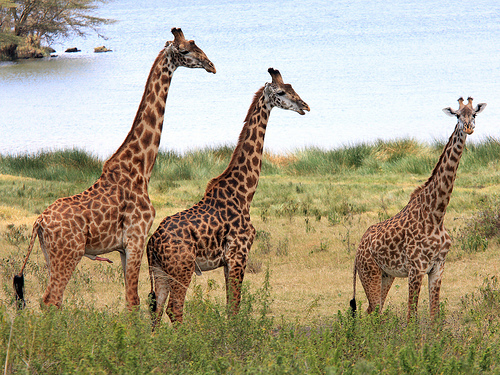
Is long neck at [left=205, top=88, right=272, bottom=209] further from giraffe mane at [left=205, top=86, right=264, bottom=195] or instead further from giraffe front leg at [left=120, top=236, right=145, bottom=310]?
giraffe front leg at [left=120, top=236, right=145, bottom=310]

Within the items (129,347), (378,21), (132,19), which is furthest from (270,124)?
(132,19)

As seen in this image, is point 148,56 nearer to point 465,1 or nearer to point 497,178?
point 497,178

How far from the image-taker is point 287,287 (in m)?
8.68

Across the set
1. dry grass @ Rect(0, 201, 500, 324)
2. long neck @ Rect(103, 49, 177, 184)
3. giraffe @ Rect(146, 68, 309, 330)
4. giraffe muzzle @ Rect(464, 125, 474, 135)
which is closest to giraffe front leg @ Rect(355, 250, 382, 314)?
dry grass @ Rect(0, 201, 500, 324)

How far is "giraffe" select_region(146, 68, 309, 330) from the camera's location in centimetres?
592

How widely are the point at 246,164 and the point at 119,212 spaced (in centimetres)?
159

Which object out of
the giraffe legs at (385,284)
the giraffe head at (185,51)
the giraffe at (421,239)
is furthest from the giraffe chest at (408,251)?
the giraffe head at (185,51)

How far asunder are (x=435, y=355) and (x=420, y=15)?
65.1m

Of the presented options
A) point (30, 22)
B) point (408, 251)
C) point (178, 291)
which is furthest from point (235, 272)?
point (30, 22)

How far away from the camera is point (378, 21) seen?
62250 millimetres

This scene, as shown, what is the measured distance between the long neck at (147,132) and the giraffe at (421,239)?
2.71 metres

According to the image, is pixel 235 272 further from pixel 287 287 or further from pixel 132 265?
pixel 287 287

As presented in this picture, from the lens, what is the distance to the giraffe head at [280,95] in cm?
668

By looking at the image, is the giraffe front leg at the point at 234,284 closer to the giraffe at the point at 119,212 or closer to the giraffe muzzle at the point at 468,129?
the giraffe at the point at 119,212
